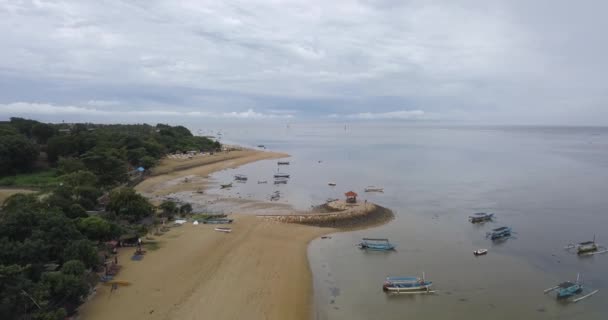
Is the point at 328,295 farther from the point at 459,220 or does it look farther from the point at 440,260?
the point at 459,220

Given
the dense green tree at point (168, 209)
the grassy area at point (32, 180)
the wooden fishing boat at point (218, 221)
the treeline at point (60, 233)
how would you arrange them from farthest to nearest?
the grassy area at point (32, 180)
the dense green tree at point (168, 209)
the wooden fishing boat at point (218, 221)
the treeline at point (60, 233)

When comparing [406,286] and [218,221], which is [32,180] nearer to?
[218,221]

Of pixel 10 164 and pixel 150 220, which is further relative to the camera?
pixel 10 164

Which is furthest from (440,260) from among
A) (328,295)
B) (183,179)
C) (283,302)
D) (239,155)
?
(239,155)

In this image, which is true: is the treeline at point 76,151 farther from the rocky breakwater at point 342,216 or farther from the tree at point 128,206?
the rocky breakwater at point 342,216

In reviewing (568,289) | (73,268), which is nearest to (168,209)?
(73,268)

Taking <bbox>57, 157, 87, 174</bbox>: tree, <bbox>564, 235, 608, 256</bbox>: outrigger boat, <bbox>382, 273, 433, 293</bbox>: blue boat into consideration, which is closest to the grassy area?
<bbox>57, 157, 87, 174</bbox>: tree

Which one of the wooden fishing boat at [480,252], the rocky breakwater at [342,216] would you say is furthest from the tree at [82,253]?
the wooden fishing boat at [480,252]
